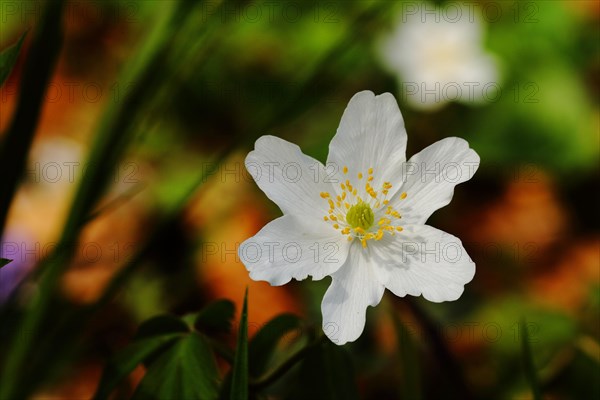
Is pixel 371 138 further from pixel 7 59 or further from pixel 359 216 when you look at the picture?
pixel 7 59

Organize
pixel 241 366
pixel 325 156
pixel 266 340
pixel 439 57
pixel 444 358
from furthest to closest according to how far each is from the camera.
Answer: pixel 439 57 → pixel 325 156 → pixel 444 358 → pixel 266 340 → pixel 241 366

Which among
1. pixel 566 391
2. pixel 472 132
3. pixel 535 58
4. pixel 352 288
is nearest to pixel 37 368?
pixel 352 288

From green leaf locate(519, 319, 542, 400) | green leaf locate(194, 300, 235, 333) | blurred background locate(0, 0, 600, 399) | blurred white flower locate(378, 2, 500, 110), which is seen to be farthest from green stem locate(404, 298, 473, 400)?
blurred white flower locate(378, 2, 500, 110)

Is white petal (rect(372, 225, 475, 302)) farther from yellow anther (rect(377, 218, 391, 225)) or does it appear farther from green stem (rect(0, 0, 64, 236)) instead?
green stem (rect(0, 0, 64, 236))

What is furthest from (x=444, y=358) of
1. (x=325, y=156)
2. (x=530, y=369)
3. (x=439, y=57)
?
(x=439, y=57)

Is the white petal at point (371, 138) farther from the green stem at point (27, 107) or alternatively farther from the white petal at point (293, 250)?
the green stem at point (27, 107)

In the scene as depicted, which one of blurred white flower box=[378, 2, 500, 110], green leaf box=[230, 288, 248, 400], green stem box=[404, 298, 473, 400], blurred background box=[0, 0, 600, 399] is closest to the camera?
green leaf box=[230, 288, 248, 400]

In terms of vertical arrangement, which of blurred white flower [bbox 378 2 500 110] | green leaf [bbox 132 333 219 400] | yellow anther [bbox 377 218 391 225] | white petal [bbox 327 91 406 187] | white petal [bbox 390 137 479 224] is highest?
blurred white flower [bbox 378 2 500 110]
